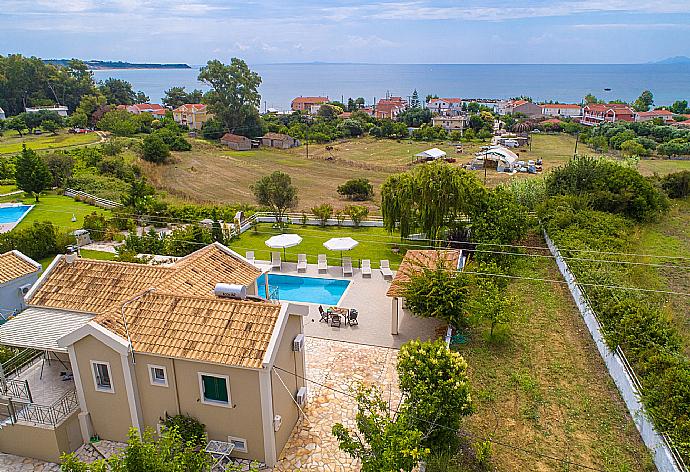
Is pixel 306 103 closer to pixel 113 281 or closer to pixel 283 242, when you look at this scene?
pixel 283 242

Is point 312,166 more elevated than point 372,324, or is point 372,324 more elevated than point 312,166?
point 372,324

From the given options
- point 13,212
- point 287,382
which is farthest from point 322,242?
point 13,212

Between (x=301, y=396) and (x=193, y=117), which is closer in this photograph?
(x=301, y=396)

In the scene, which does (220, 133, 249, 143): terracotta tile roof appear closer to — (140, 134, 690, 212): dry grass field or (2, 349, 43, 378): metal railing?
(140, 134, 690, 212): dry grass field

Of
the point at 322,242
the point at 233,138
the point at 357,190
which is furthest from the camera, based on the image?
the point at 233,138

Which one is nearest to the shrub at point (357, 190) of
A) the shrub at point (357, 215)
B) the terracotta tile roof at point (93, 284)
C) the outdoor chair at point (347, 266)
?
the shrub at point (357, 215)

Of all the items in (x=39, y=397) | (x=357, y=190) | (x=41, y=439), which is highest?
(x=39, y=397)
